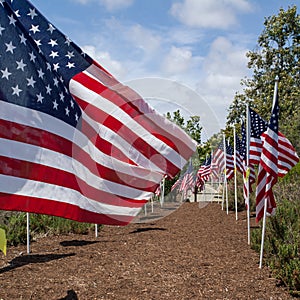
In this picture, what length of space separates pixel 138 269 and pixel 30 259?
6.11 ft

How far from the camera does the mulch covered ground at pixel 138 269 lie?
584 centimetres

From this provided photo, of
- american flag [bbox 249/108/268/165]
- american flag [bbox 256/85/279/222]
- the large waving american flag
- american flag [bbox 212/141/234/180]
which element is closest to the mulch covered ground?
the large waving american flag

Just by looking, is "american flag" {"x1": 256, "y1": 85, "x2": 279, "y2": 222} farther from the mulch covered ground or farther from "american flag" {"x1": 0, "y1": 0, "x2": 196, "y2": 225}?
"american flag" {"x1": 0, "y1": 0, "x2": 196, "y2": 225}

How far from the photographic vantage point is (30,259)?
7953 mm

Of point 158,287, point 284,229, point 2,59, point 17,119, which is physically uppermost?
point 2,59

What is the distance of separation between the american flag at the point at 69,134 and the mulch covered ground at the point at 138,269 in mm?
1356

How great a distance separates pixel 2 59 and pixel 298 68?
112 ft

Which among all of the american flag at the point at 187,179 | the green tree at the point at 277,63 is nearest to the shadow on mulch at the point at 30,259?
the american flag at the point at 187,179

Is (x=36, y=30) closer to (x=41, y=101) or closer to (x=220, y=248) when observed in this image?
(x=41, y=101)

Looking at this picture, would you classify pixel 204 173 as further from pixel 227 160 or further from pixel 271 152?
pixel 271 152

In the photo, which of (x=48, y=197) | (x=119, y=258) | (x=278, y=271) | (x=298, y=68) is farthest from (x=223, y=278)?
(x=298, y=68)

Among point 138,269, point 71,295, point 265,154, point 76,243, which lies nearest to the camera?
point 71,295

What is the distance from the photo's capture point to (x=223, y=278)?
6574mm

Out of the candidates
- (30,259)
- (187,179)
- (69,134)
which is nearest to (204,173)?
(187,179)
